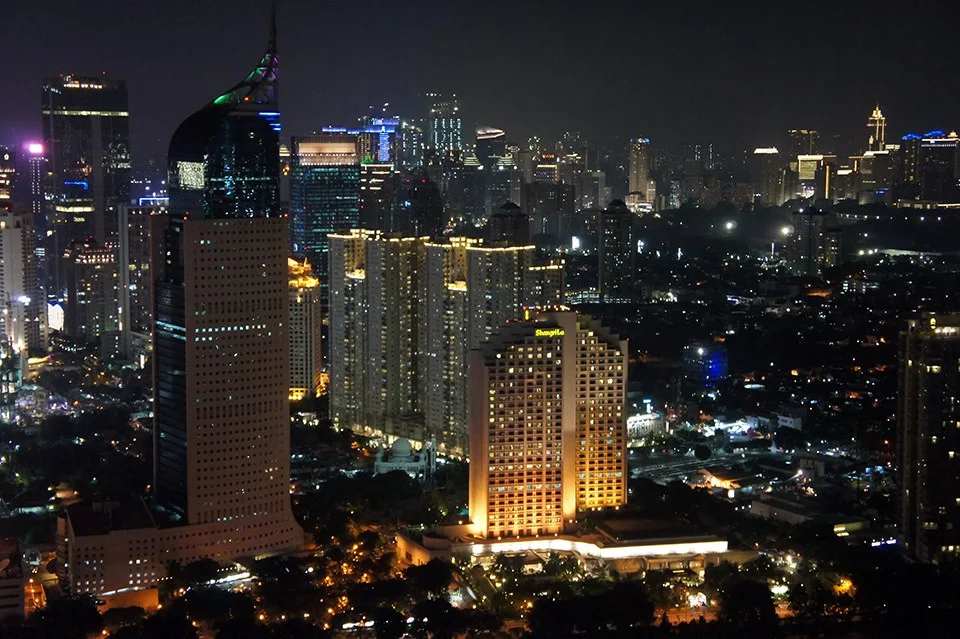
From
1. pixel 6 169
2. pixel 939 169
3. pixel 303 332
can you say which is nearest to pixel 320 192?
pixel 6 169

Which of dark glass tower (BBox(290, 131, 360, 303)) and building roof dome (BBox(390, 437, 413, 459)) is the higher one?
dark glass tower (BBox(290, 131, 360, 303))

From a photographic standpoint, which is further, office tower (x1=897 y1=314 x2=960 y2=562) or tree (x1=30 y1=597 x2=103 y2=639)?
office tower (x1=897 y1=314 x2=960 y2=562)

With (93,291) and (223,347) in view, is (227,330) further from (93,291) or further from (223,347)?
(93,291)

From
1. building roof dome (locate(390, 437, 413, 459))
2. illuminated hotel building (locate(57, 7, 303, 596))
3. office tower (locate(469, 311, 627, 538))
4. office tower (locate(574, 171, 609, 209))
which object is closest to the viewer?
illuminated hotel building (locate(57, 7, 303, 596))

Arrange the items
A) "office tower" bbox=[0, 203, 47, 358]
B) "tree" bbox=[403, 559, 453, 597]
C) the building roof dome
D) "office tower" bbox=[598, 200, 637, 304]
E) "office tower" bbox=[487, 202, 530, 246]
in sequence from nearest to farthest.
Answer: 1. "tree" bbox=[403, 559, 453, 597]
2. the building roof dome
3. "office tower" bbox=[0, 203, 47, 358]
4. "office tower" bbox=[487, 202, 530, 246]
5. "office tower" bbox=[598, 200, 637, 304]

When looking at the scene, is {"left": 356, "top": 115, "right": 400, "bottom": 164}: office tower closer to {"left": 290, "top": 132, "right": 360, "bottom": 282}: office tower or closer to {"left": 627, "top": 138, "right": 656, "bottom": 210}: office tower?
{"left": 290, "top": 132, "right": 360, "bottom": 282}: office tower

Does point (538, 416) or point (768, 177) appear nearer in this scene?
point (538, 416)

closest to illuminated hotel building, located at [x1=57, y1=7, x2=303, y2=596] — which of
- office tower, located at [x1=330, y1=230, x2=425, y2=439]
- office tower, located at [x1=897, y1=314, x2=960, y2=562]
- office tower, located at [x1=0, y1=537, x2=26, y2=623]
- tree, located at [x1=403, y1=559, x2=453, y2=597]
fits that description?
office tower, located at [x1=0, y1=537, x2=26, y2=623]
